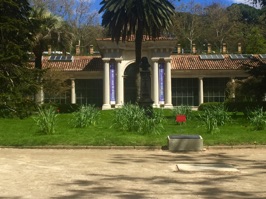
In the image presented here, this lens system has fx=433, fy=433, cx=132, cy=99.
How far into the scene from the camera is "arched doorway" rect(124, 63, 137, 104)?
1640 inches

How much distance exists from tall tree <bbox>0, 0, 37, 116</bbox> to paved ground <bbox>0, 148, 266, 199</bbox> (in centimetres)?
1087

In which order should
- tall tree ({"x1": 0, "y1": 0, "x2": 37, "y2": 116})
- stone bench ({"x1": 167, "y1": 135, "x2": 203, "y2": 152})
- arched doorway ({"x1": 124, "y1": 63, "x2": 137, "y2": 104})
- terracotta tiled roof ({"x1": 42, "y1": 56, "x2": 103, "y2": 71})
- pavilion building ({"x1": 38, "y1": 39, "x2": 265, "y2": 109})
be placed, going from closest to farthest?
stone bench ({"x1": 167, "y1": 135, "x2": 203, "y2": 152})
tall tree ({"x1": 0, "y1": 0, "x2": 37, "y2": 116})
pavilion building ({"x1": 38, "y1": 39, "x2": 265, "y2": 109})
arched doorway ({"x1": 124, "y1": 63, "x2": 137, "y2": 104})
terracotta tiled roof ({"x1": 42, "y1": 56, "x2": 103, "y2": 71})

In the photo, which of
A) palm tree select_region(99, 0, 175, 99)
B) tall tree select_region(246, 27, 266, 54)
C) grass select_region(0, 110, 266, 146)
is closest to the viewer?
grass select_region(0, 110, 266, 146)

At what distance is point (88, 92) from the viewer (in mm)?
42875

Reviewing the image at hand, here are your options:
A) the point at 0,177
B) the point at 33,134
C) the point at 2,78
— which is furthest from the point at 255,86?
the point at 0,177

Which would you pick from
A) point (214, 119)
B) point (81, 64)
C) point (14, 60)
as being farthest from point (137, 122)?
point (81, 64)

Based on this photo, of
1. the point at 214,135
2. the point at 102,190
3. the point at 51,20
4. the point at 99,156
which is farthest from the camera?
the point at 51,20

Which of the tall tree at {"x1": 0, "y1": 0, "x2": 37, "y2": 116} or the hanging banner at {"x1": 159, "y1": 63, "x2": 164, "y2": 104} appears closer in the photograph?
the tall tree at {"x1": 0, "y1": 0, "x2": 37, "y2": 116}

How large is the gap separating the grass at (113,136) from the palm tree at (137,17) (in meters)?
14.9

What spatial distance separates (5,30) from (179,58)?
23740 millimetres

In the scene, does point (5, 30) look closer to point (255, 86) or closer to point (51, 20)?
point (51, 20)

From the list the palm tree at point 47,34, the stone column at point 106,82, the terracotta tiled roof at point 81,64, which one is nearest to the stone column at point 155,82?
the stone column at point 106,82

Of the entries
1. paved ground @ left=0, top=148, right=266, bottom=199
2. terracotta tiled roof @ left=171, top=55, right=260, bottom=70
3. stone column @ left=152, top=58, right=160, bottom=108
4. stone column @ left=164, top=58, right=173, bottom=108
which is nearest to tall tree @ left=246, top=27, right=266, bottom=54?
terracotta tiled roof @ left=171, top=55, right=260, bottom=70

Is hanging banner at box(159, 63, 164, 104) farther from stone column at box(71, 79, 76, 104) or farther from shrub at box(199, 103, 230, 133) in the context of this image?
shrub at box(199, 103, 230, 133)
